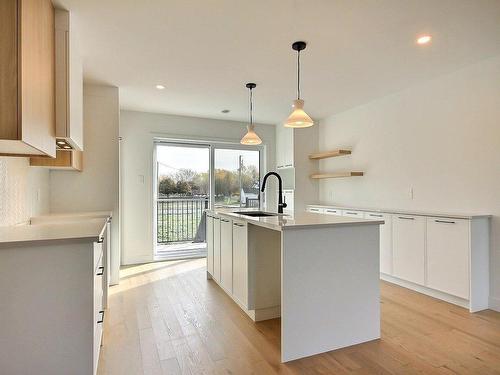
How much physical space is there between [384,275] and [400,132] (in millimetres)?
1909

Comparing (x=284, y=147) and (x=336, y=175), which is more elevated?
(x=284, y=147)

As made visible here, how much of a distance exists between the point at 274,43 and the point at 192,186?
3259 millimetres

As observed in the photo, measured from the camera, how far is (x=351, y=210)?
4168 mm

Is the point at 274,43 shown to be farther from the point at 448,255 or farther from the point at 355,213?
the point at 448,255

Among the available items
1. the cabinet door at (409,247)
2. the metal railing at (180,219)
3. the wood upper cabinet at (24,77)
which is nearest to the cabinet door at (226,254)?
the wood upper cabinet at (24,77)

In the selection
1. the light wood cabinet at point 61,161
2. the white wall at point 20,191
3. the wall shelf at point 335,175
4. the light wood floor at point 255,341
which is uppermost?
the light wood cabinet at point 61,161

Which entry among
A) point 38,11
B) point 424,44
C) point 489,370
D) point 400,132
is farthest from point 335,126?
point 38,11

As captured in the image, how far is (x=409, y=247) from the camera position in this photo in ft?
11.3

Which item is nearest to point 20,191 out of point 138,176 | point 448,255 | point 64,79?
point 64,79

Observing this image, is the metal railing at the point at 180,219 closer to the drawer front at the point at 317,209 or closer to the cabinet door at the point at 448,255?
the drawer front at the point at 317,209

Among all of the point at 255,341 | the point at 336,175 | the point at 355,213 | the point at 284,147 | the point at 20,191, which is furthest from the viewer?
the point at 284,147

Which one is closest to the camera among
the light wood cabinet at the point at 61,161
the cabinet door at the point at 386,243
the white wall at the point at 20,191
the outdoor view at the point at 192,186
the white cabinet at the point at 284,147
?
the white wall at the point at 20,191

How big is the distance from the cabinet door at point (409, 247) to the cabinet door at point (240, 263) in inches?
81.2

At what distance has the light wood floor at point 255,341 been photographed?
1.92 metres
